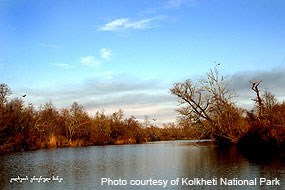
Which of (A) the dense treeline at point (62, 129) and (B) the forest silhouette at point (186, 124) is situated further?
(A) the dense treeline at point (62, 129)

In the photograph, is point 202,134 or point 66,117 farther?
point 66,117

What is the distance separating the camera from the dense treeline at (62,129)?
2130 inches

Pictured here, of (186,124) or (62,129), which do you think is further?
(62,129)

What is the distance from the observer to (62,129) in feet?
257

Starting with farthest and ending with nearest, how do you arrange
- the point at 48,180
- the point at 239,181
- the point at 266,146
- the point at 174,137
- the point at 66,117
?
the point at 174,137 → the point at 66,117 → the point at 266,146 → the point at 48,180 → the point at 239,181

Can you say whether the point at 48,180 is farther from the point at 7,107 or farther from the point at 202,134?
the point at 7,107

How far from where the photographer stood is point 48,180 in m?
18.8

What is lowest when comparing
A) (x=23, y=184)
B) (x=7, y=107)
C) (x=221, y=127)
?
(x=23, y=184)

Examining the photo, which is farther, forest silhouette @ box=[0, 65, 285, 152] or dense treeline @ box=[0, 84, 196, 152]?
dense treeline @ box=[0, 84, 196, 152]

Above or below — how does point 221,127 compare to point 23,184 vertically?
above

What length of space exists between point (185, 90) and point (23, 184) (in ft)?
98.5

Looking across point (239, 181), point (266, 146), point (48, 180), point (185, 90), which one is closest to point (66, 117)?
point (185, 90)

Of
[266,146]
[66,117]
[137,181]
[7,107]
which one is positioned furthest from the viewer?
[66,117]

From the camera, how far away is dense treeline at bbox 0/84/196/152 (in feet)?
177
